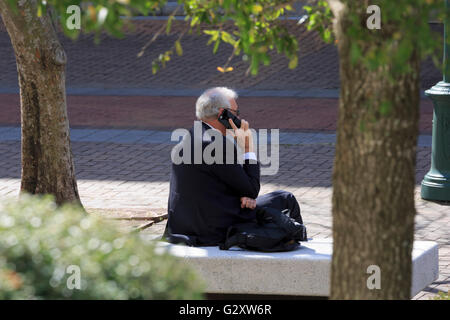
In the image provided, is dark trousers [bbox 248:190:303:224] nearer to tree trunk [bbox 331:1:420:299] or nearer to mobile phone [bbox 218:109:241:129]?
mobile phone [bbox 218:109:241:129]

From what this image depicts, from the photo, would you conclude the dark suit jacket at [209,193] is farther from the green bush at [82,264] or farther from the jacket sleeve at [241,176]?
the green bush at [82,264]

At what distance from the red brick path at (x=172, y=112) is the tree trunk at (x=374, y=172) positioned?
32.1 ft

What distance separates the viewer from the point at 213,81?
18844 millimetres

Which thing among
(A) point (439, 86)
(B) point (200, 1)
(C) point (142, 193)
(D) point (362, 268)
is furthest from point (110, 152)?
(D) point (362, 268)

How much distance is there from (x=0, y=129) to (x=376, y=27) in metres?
10.9

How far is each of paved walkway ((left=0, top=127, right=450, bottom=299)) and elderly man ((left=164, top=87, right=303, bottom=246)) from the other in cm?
141

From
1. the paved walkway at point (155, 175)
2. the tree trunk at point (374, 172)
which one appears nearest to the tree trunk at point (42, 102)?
the paved walkway at point (155, 175)

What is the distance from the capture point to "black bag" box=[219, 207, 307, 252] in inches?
222

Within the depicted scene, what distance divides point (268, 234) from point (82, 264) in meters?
2.64

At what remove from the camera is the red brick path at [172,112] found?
544 inches

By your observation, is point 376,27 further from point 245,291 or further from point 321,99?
point 321,99
